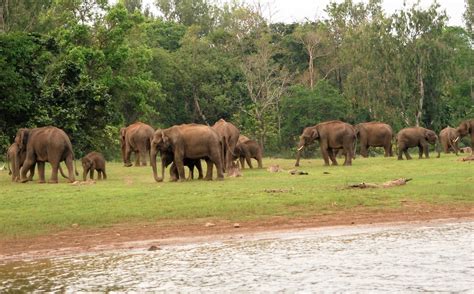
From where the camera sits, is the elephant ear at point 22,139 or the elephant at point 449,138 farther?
the elephant at point 449,138

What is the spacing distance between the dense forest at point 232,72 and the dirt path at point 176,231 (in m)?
16.9

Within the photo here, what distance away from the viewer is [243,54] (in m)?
73.4

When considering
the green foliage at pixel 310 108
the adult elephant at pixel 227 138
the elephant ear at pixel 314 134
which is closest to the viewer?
the adult elephant at pixel 227 138

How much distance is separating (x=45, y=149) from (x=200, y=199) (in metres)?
8.87

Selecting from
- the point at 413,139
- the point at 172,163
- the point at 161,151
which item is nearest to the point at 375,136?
the point at 413,139

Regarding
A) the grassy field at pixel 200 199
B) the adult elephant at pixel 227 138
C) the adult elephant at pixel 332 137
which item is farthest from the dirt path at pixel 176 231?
the adult elephant at pixel 332 137

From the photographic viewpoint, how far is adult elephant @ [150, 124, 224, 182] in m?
24.1

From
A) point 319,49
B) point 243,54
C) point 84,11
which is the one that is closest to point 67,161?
point 84,11

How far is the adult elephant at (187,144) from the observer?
950 inches

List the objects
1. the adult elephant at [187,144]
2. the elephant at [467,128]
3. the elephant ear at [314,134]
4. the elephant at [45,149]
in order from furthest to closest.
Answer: the elephant at [467,128]
the elephant ear at [314,134]
the elephant at [45,149]
the adult elephant at [187,144]

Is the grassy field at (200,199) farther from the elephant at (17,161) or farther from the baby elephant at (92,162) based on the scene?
the baby elephant at (92,162)

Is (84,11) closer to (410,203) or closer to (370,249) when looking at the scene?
(410,203)

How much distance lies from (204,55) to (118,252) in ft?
194

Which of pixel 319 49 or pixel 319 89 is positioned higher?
pixel 319 49
